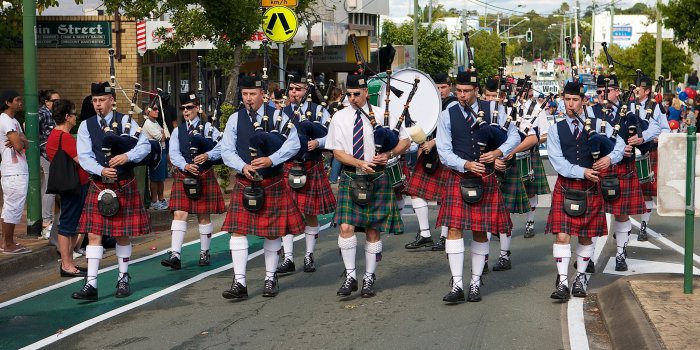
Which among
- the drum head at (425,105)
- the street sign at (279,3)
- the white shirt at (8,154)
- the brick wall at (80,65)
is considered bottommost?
the white shirt at (8,154)

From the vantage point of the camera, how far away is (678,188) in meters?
7.77

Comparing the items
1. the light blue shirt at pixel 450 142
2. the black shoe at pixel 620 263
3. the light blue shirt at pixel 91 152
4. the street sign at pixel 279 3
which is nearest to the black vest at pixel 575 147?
the light blue shirt at pixel 450 142

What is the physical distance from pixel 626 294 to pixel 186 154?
173 inches

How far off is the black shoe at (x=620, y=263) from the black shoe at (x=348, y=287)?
9.25ft

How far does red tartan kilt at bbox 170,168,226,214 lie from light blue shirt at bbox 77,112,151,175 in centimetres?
154

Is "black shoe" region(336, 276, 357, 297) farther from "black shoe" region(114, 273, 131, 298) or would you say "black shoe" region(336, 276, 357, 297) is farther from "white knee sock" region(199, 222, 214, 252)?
"white knee sock" region(199, 222, 214, 252)

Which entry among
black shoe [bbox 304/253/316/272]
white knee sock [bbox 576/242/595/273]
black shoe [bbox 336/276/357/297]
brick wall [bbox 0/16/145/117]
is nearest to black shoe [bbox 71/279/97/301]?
black shoe [bbox 336/276/357/297]

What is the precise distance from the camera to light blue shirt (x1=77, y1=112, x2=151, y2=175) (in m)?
8.48

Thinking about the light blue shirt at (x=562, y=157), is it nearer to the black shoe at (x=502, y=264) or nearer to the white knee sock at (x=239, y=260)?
the black shoe at (x=502, y=264)

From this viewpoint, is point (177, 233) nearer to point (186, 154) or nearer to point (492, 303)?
point (186, 154)

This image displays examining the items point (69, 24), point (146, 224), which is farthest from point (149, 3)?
point (146, 224)

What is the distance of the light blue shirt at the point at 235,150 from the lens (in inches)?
334


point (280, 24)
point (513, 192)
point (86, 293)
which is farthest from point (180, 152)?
point (280, 24)

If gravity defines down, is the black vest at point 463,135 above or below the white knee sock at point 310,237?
above
